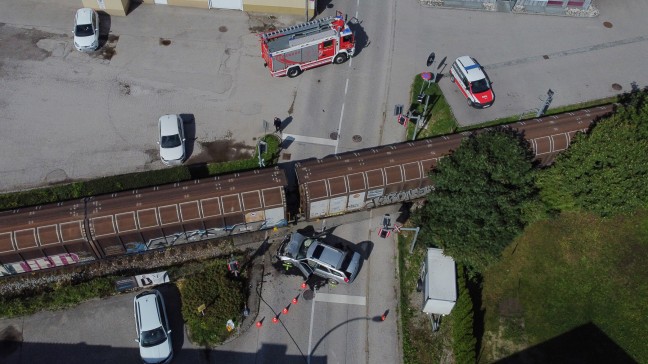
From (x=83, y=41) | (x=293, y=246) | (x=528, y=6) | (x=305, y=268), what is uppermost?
(x=528, y=6)

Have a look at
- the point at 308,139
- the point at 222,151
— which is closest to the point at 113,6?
the point at 222,151

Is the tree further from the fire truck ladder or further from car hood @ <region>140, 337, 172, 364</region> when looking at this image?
car hood @ <region>140, 337, 172, 364</region>

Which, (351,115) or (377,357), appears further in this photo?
(351,115)

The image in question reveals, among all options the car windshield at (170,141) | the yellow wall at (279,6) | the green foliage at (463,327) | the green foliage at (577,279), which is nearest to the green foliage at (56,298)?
the car windshield at (170,141)

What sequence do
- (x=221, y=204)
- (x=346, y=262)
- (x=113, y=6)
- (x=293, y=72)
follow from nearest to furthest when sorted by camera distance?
(x=221, y=204), (x=346, y=262), (x=293, y=72), (x=113, y=6)

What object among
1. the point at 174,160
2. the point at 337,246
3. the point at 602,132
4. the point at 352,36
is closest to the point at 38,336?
the point at 174,160

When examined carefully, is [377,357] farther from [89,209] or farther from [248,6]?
[248,6]

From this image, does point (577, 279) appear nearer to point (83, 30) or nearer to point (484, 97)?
point (484, 97)
